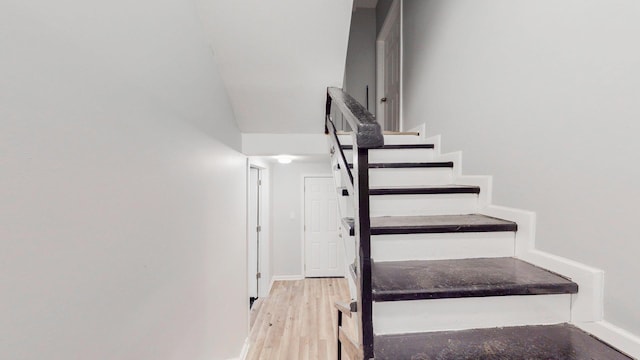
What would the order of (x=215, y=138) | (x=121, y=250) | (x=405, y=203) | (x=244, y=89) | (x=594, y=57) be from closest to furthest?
(x=121, y=250) → (x=594, y=57) → (x=405, y=203) → (x=215, y=138) → (x=244, y=89)

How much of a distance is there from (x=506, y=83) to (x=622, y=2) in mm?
597

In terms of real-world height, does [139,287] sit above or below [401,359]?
above

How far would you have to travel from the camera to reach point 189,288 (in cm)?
144

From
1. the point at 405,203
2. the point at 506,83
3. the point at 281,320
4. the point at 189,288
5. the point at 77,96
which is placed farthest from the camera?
the point at 281,320

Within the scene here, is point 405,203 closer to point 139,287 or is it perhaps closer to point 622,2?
point 622,2

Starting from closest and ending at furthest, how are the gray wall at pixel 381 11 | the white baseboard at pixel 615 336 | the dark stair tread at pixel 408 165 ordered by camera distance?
1. the white baseboard at pixel 615 336
2. the dark stair tread at pixel 408 165
3. the gray wall at pixel 381 11

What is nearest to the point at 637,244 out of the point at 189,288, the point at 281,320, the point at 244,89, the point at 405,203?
the point at 405,203

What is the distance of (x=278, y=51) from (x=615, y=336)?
7.06ft

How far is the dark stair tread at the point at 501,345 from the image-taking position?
0.94 meters

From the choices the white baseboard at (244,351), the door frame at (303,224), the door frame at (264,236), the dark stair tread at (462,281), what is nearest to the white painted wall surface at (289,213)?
the door frame at (303,224)

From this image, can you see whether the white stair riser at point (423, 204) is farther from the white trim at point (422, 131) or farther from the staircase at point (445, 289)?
the white trim at point (422, 131)

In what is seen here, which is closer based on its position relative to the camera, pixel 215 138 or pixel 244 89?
pixel 215 138

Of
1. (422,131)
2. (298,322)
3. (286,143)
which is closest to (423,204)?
(422,131)

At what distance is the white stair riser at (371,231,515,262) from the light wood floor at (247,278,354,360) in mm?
1684
